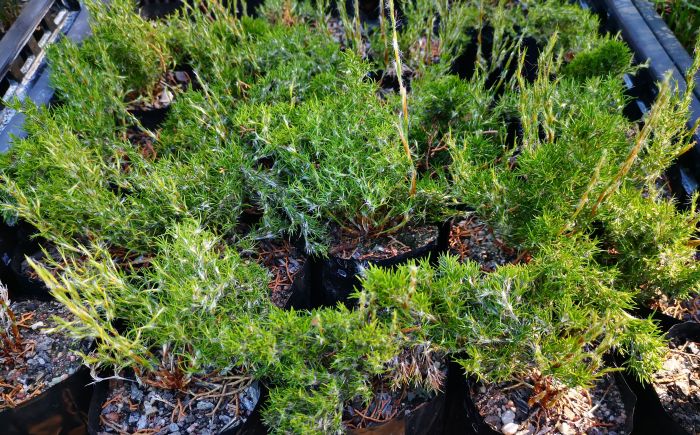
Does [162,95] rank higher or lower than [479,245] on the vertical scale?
higher

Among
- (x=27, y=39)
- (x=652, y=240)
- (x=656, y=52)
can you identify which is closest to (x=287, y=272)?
(x=652, y=240)

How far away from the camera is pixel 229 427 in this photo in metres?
1.82

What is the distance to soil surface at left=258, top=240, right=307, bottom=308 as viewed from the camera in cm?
222

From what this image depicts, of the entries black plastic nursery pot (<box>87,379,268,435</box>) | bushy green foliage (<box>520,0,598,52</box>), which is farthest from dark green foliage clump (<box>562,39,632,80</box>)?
black plastic nursery pot (<box>87,379,268,435</box>)

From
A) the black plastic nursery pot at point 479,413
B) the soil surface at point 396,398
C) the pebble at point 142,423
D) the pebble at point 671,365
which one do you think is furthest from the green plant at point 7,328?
the pebble at point 671,365

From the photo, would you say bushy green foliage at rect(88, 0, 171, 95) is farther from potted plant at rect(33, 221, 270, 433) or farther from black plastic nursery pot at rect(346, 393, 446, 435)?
black plastic nursery pot at rect(346, 393, 446, 435)

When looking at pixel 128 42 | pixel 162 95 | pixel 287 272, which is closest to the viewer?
pixel 287 272

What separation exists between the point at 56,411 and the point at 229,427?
2.37 ft

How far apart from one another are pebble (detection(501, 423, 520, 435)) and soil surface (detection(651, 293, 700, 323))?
0.89 metres

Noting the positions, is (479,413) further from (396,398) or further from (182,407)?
(182,407)

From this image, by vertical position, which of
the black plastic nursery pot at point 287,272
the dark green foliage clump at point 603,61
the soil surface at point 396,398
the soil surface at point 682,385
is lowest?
the soil surface at point 682,385

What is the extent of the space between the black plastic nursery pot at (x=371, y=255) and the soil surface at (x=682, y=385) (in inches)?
39.8

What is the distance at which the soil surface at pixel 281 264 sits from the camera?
2.22m

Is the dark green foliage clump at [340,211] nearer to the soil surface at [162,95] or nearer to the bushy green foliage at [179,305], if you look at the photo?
the bushy green foliage at [179,305]
